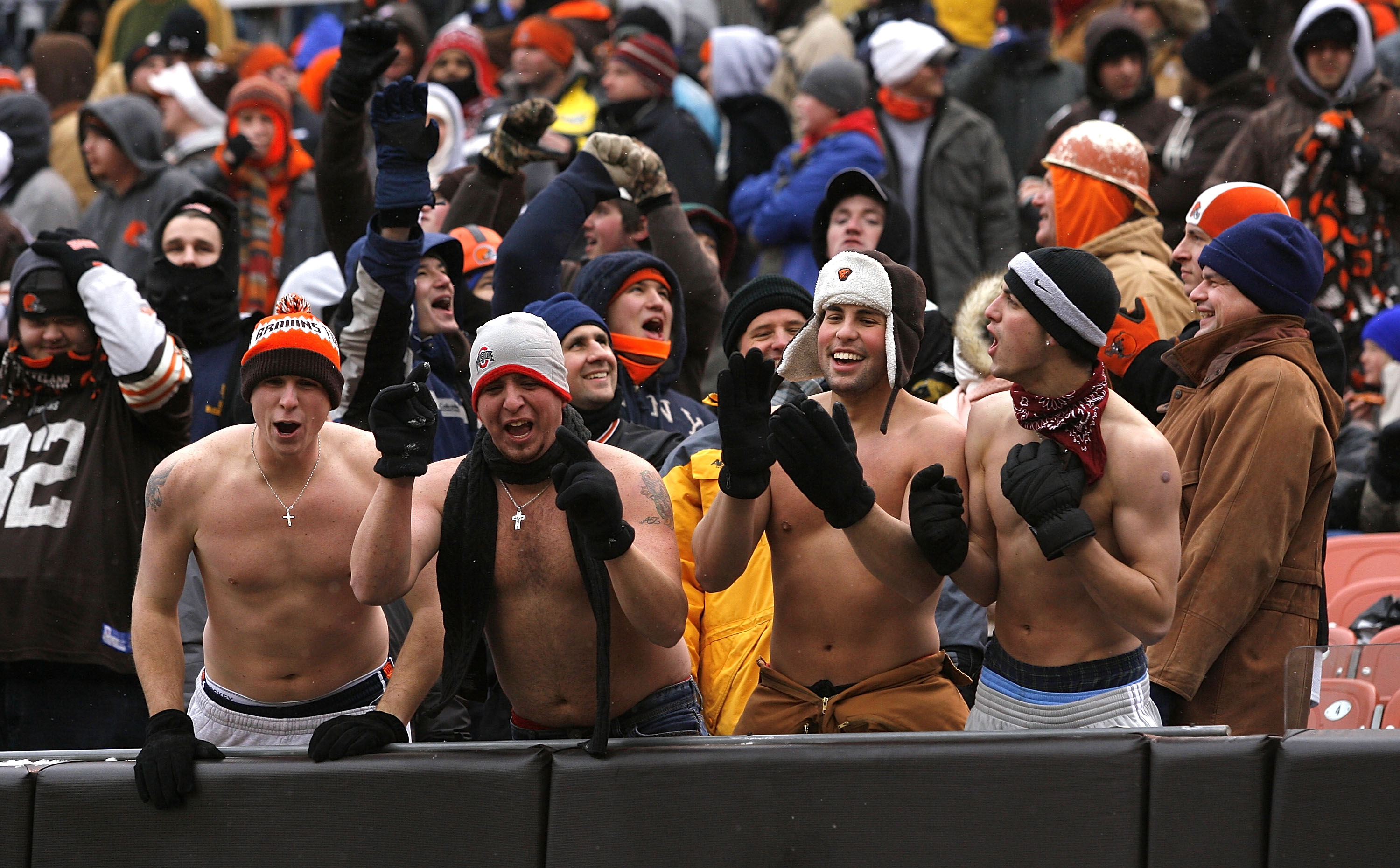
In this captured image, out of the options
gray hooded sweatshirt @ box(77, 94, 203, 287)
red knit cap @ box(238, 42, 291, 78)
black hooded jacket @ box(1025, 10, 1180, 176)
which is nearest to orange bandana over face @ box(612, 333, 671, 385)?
black hooded jacket @ box(1025, 10, 1180, 176)

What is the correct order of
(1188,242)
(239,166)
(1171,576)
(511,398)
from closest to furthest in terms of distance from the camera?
(1171,576) < (511,398) < (1188,242) < (239,166)

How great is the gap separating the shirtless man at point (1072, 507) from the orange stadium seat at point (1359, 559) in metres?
2.59

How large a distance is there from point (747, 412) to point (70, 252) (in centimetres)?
344

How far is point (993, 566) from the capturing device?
14.5 ft

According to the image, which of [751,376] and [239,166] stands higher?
[239,166]

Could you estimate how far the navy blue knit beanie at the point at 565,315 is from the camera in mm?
5805

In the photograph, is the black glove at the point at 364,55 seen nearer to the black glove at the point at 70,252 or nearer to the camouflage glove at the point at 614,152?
the camouflage glove at the point at 614,152

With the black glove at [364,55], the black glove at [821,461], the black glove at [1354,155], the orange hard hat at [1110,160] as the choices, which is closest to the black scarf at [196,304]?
the black glove at [364,55]

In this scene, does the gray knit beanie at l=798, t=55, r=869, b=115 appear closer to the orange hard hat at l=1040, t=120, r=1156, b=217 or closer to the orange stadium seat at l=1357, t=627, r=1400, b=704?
the orange hard hat at l=1040, t=120, r=1156, b=217

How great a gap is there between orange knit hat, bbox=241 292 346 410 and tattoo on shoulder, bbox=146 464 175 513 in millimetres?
330

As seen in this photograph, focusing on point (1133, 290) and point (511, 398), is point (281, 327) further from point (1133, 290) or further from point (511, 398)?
point (1133, 290)

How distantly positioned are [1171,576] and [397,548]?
6.74 feet

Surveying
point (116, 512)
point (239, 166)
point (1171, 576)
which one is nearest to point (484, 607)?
point (1171, 576)

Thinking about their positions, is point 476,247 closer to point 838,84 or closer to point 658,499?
point 838,84
